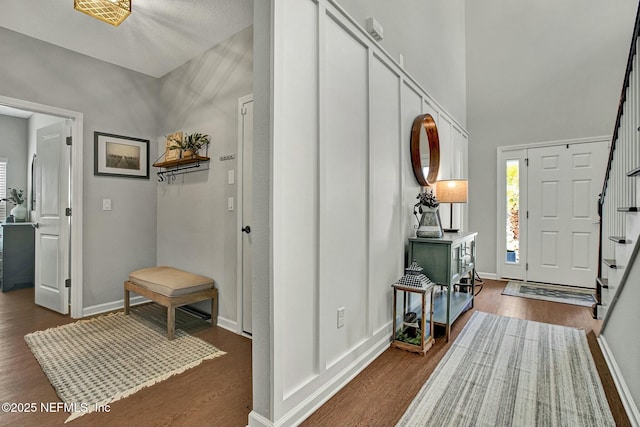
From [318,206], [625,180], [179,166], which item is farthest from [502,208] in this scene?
[179,166]

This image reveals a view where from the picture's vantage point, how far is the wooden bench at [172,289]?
8.53 feet

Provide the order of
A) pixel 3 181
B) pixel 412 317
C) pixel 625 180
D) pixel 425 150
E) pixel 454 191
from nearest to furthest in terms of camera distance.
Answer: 1. pixel 625 180
2. pixel 412 317
3. pixel 425 150
4. pixel 454 191
5. pixel 3 181

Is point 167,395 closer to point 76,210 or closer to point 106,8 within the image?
point 76,210

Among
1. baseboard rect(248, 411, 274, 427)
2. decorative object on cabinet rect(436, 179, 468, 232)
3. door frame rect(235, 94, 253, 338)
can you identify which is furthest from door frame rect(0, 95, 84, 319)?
decorative object on cabinet rect(436, 179, 468, 232)

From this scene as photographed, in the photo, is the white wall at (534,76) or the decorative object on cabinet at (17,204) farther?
the decorative object on cabinet at (17,204)

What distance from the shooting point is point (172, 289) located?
→ 2605mm

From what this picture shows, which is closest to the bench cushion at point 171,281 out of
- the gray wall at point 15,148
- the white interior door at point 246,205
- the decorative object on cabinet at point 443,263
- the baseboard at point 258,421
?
the white interior door at point 246,205

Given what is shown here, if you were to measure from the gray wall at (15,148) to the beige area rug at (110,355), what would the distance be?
3.72m

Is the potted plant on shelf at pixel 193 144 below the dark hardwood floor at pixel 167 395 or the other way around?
the other way around

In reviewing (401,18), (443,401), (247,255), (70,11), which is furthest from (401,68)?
(70,11)

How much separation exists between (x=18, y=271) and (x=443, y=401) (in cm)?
556

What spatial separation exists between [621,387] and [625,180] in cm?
129

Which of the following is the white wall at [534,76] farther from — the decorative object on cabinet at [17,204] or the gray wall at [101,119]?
the decorative object on cabinet at [17,204]

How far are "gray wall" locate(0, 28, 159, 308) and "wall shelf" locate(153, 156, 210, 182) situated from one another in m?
0.26
